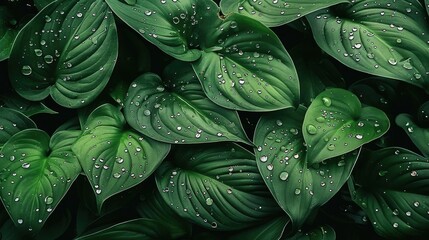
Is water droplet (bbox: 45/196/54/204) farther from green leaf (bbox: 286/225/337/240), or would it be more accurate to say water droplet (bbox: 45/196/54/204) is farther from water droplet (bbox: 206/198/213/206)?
green leaf (bbox: 286/225/337/240)

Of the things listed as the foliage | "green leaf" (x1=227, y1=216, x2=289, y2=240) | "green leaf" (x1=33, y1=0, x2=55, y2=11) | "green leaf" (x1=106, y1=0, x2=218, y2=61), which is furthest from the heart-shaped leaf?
"green leaf" (x1=227, y1=216, x2=289, y2=240)

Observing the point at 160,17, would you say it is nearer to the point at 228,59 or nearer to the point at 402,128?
the point at 228,59

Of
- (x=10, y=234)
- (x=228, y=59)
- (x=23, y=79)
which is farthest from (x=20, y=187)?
(x=228, y=59)

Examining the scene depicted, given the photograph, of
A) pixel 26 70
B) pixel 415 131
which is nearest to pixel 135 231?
pixel 26 70

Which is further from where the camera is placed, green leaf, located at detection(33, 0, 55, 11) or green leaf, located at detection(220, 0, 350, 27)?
green leaf, located at detection(33, 0, 55, 11)

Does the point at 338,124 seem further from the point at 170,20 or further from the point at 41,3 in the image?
the point at 41,3
